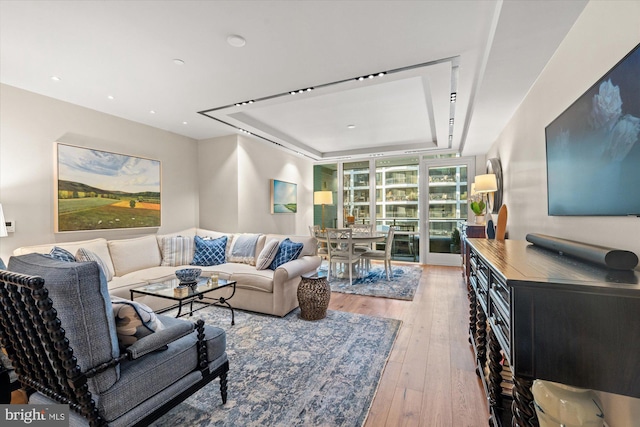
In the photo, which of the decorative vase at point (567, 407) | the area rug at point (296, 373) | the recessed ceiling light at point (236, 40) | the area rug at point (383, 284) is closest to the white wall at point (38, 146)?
the area rug at point (296, 373)

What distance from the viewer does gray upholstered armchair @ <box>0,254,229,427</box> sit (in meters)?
1.11

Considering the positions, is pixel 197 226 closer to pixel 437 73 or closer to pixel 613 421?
pixel 437 73

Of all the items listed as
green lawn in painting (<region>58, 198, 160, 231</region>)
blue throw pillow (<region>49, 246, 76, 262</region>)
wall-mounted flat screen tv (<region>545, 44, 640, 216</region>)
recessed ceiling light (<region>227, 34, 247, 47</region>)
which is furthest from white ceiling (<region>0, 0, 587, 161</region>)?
blue throw pillow (<region>49, 246, 76, 262</region>)

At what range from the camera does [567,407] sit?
1082 millimetres

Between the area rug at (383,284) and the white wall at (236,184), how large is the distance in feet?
6.41

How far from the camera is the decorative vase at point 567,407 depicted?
106 centimetres

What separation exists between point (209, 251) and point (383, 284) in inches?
113

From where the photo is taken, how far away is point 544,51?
2.00m

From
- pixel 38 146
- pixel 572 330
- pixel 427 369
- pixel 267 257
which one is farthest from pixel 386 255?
pixel 38 146

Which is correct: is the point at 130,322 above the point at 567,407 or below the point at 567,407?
above

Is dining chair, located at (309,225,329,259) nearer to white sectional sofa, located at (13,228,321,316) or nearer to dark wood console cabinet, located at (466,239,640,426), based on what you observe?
white sectional sofa, located at (13,228,321,316)

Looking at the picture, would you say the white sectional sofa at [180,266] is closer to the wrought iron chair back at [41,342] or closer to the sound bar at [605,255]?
the wrought iron chair back at [41,342]

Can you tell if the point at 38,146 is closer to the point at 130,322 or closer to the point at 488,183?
the point at 130,322

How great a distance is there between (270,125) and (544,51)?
148 inches
